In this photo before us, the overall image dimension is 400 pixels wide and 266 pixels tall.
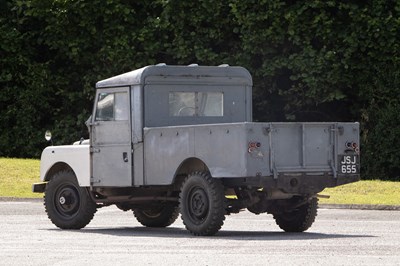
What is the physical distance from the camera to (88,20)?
37.9 metres

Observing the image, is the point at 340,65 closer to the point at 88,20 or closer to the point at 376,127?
the point at 376,127

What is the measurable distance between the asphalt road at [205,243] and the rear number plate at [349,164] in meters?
0.91

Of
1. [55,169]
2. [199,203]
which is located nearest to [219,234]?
[199,203]

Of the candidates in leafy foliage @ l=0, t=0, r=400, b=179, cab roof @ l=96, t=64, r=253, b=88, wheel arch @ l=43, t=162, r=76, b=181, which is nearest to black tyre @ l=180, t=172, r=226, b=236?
cab roof @ l=96, t=64, r=253, b=88

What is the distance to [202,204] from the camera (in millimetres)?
19266

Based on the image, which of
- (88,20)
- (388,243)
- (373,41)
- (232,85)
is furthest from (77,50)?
(388,243)

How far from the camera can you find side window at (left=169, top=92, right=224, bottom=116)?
21.1 metres

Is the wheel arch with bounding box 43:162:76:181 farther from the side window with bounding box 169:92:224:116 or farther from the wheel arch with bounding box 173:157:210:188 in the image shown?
the wheel arch with bounding box 173:157:210:188

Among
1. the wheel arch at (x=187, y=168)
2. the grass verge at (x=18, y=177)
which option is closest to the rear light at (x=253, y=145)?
the wheel arch at (x=187, y=168)

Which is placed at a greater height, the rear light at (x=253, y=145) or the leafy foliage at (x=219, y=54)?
the leafy foliage at (x=219, y=54)

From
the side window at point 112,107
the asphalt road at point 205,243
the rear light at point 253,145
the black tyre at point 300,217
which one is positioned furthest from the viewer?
the side window at point 112,107

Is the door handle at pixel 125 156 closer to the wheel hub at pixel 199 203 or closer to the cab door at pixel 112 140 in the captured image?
the cab door at pixel 112 140

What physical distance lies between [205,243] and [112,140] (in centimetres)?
394

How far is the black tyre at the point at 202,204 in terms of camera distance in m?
19.0
